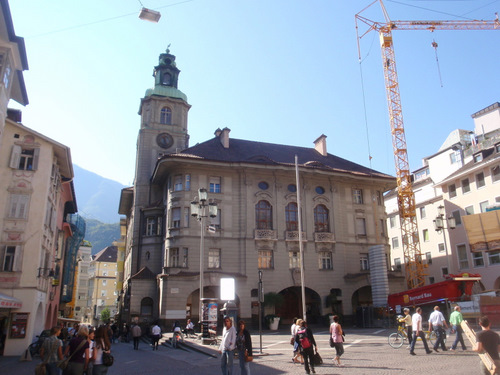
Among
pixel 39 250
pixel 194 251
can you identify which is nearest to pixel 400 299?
pixel 194 251

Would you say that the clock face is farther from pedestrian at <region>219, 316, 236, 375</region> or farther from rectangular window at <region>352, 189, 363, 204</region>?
pedestrian at <region>219, 316, 236, 375</region>

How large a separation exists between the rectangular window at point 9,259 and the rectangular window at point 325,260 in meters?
26.7

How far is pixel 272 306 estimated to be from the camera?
38531 millimetres

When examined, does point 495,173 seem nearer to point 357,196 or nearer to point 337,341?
point 357,196

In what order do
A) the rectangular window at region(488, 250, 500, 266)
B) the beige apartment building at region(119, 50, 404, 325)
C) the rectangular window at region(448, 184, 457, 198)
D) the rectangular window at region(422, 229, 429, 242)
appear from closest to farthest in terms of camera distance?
the beige apartment building at region(119, 50, 404, 325) → the rectangular window at region(488, 250, 500, 266) → the rectangular window at region(448, 184, 457, 198) → the rectangular window at region(422, 229, 429, 242)

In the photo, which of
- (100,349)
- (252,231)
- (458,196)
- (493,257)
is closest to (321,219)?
(252,231)

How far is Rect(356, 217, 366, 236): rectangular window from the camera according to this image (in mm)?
44497

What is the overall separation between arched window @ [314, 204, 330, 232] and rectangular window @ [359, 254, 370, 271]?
4.56 m

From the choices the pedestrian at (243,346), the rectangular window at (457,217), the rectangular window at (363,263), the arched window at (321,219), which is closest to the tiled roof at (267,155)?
the arched window at (321,219)

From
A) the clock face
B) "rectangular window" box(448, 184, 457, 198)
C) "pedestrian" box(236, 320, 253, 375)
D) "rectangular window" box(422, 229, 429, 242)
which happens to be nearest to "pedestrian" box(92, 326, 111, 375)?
"pedestrian" box(236, 320, 253, 375)

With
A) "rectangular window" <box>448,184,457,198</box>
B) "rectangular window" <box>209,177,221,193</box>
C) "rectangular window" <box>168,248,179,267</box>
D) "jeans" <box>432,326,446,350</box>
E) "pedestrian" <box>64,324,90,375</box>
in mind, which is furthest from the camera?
"rectangular window" <box>448,184,457,198</box>

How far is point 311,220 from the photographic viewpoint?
42469 mm

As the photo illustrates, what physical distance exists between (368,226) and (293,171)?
10.0 metres

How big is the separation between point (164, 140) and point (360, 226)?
24753mm
